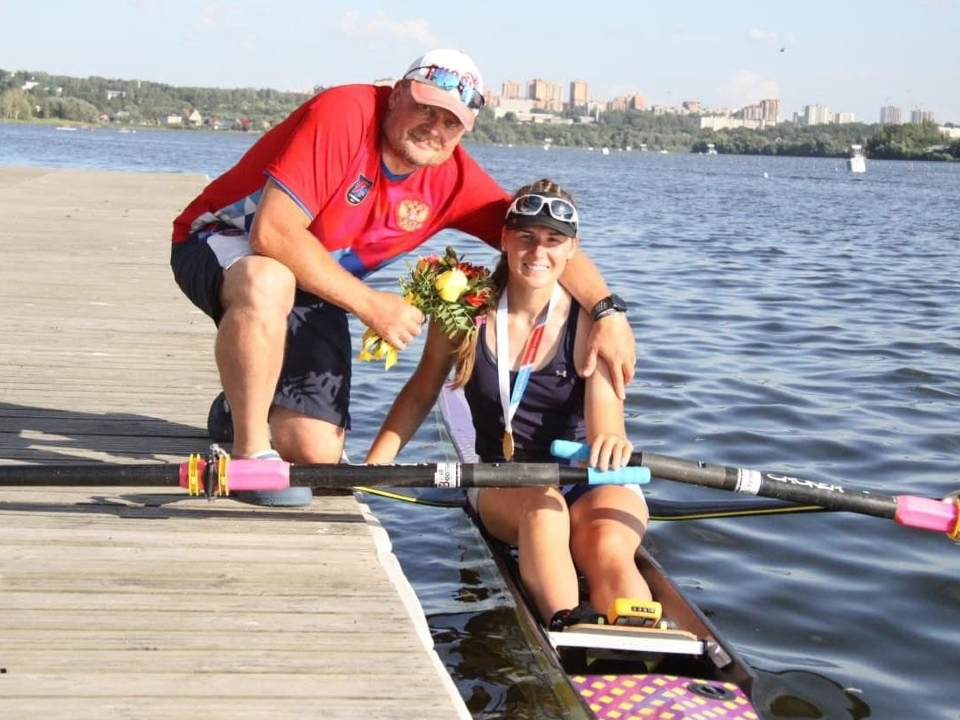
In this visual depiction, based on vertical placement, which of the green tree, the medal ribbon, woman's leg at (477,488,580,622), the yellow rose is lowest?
woman's leg at (477,488,580,622)

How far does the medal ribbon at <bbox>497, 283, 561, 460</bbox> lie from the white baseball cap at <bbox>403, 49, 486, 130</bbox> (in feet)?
2.68

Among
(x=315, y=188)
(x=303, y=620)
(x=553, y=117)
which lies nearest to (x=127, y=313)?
(x=315, y=188)

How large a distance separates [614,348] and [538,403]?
1.63ft

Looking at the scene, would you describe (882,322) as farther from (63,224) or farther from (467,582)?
(63,224)

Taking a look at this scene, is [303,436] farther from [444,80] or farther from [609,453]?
[444,80]

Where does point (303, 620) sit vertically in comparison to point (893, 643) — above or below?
above

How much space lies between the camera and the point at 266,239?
15.5ft

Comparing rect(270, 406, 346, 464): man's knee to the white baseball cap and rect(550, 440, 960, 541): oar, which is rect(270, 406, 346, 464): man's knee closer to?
rect(550, 440, 960, 541): oar

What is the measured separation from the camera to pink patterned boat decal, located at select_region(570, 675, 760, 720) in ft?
13.3

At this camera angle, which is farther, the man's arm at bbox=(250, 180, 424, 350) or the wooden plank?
the man's arm at bbox=(250, 180, 424, 350)

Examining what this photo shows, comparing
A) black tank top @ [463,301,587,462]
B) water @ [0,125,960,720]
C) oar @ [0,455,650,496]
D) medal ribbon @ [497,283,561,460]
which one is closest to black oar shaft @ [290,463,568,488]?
oar @ [0,455,650,496]

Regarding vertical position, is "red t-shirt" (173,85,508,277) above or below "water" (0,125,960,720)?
above

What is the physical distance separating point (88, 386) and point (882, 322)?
965 cm

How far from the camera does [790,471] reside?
805 centimetres
